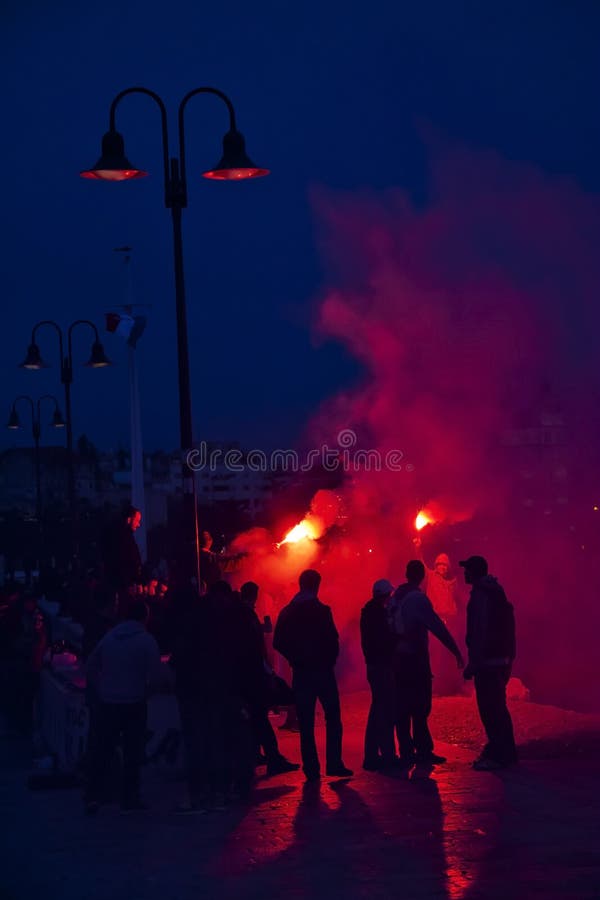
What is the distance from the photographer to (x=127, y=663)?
10.2 meters

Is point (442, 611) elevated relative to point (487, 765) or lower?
elevated

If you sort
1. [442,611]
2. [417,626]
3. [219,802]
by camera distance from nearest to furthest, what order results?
[219,802]
[417,626]
[442,611]

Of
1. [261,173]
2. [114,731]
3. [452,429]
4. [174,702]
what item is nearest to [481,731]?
[174,702]

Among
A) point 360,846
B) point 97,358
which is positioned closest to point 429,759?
point 360,846

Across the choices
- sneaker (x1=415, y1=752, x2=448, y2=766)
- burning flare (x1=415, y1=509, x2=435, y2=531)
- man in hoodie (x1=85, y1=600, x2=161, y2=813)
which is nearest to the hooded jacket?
man in hoodie (x1=85, y1=600, x2=161, y2=813)

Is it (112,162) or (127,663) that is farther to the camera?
(112,162)

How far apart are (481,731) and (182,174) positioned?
21.7ft

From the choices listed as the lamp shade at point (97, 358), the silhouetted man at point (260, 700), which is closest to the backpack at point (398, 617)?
the silhouetted man at point (260, 700)

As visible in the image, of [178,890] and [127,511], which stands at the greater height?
[127,511]

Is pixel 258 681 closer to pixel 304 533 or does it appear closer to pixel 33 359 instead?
pixel 304 533

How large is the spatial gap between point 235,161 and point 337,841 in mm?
6935

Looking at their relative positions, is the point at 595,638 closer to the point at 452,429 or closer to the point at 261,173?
the point at 452,429

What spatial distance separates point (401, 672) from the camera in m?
11.9

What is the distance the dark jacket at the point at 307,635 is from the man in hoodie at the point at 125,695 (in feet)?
4.23
